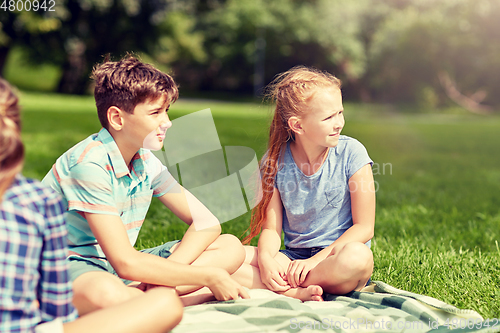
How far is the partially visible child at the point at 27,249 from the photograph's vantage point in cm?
130

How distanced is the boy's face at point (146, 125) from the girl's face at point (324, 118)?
2.50 feet

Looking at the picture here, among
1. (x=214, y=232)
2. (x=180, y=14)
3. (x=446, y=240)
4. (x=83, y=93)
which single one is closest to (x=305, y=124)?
(x=214, y=232)

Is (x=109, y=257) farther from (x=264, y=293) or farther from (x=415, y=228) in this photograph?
(x=415, y=228)

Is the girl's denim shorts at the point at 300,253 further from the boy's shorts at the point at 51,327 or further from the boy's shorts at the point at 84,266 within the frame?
the boy's shorts at the point at 51,327

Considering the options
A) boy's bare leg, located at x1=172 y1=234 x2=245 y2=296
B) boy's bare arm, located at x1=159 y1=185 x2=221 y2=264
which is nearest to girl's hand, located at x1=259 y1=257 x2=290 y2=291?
boy's bare leg, located at x1=172 y1=234 x2=245 y2=296

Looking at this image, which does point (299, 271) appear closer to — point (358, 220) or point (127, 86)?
point (358, 220)

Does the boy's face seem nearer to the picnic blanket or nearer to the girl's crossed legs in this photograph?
the picnic blanket

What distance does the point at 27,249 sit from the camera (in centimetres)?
135

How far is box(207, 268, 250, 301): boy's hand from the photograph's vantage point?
198 cm

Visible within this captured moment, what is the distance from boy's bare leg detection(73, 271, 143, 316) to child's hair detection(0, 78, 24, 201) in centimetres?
60

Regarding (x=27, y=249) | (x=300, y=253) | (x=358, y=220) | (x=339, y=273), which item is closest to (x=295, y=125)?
(x=358, y=220)

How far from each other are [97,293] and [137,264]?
0.59 ft

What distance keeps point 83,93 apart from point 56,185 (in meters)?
26.7

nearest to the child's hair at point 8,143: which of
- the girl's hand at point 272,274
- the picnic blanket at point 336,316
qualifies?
the picnic blanket at point 336,316
